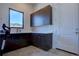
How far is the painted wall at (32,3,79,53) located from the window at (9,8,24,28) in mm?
255

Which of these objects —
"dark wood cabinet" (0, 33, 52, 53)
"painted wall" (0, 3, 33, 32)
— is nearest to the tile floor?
"dark wood cabinet" (0, 33, 52, 53)

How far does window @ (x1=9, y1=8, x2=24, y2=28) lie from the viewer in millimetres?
2230

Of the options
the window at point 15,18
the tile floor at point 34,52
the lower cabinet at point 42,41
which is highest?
the window at point 15,18

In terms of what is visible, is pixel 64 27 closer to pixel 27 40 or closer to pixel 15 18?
pixel 27 40

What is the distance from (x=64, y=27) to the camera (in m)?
2.27

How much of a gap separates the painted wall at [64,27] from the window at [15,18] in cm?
26

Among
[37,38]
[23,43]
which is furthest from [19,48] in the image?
[37,38]

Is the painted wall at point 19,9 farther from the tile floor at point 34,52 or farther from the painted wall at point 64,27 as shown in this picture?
the tile floor at point 34,52

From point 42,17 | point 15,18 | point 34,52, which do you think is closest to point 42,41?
point 34,52

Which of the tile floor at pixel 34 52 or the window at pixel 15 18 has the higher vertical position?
the window at pixel 15 18

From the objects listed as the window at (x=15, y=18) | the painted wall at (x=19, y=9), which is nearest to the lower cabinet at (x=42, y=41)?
the painted wall at (x=19, y=9)

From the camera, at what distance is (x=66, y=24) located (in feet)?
7.47

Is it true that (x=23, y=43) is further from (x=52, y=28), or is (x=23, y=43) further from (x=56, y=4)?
(x=56, y=4)

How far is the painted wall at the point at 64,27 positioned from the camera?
2.23 meters
